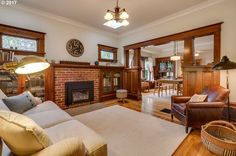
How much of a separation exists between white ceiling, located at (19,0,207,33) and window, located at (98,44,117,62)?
1.35 metres

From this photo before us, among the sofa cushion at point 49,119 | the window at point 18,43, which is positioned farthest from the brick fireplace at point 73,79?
the sofa cushion at point 49,119

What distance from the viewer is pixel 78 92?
443 centimetres

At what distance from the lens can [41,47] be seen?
3.72 meters

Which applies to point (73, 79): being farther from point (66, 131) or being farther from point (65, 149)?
point (65, 149)

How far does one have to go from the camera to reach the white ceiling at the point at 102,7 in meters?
3.20

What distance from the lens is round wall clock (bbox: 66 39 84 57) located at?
4344 millimetres

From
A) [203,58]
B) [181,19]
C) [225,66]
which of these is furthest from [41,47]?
[203,58]

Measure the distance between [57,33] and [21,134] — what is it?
3.89m

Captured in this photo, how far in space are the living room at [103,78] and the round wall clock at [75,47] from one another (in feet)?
0.11

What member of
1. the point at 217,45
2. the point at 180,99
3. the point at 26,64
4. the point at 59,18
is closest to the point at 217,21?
the point at 217,45

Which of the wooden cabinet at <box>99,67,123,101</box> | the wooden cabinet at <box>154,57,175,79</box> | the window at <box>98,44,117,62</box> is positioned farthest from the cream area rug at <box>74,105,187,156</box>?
the wooden cabinet at <box>154,57,175,79</box>

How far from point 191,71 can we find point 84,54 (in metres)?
3.56

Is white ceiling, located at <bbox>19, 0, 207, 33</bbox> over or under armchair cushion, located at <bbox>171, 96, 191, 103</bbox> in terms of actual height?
over

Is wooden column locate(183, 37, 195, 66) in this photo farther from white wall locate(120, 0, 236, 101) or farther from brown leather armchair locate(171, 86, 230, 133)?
brown leather armchair locate(171, 86, 230, 133)
